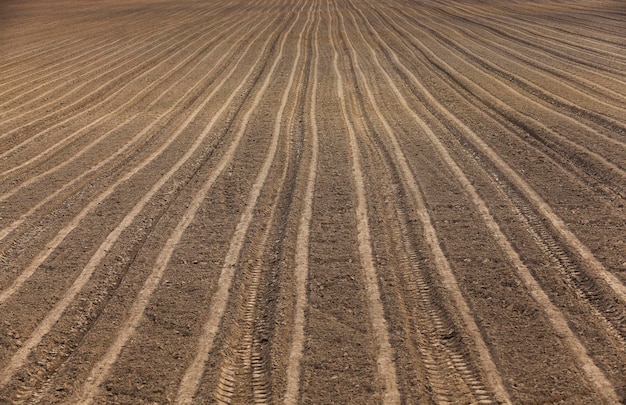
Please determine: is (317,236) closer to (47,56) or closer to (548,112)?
(548,112)

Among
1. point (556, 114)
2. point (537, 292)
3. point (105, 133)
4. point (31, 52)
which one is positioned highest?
point (31, 52)

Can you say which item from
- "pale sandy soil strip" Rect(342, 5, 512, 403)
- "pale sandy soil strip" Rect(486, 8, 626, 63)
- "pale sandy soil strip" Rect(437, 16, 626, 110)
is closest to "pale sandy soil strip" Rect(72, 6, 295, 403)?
"pale sandy soil strip" Rect(342, 5, 512, 403)

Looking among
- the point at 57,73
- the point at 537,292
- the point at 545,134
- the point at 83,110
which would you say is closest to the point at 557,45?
the point at 545,134

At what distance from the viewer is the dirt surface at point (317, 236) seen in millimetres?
4598

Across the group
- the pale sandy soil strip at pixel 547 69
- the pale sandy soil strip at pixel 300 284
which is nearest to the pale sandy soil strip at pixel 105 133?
the pale sandy soil strip at pixel 300 284

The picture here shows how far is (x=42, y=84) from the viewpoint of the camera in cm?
1491

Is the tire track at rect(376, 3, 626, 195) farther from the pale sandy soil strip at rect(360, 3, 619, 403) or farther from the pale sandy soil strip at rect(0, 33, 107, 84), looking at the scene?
the pale sandy soil strip at rect(0, 33, 107, 84)

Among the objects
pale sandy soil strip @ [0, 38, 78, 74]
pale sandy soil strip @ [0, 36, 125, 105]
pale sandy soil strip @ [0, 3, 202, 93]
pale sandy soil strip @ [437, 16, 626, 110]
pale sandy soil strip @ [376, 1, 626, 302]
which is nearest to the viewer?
pale sandy soil strip @ [376, 1, 626, 302]

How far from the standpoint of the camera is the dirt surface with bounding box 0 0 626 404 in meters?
4.60

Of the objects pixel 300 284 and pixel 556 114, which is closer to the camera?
pixel 300 284

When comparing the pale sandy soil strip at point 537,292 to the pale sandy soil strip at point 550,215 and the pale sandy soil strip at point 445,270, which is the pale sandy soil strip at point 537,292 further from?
the pale sandy soil strip at point 445,270

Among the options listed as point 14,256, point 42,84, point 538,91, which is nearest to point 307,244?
point 14,256

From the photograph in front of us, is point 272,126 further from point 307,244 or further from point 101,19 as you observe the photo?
point 101,19

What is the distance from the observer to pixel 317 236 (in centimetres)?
673
